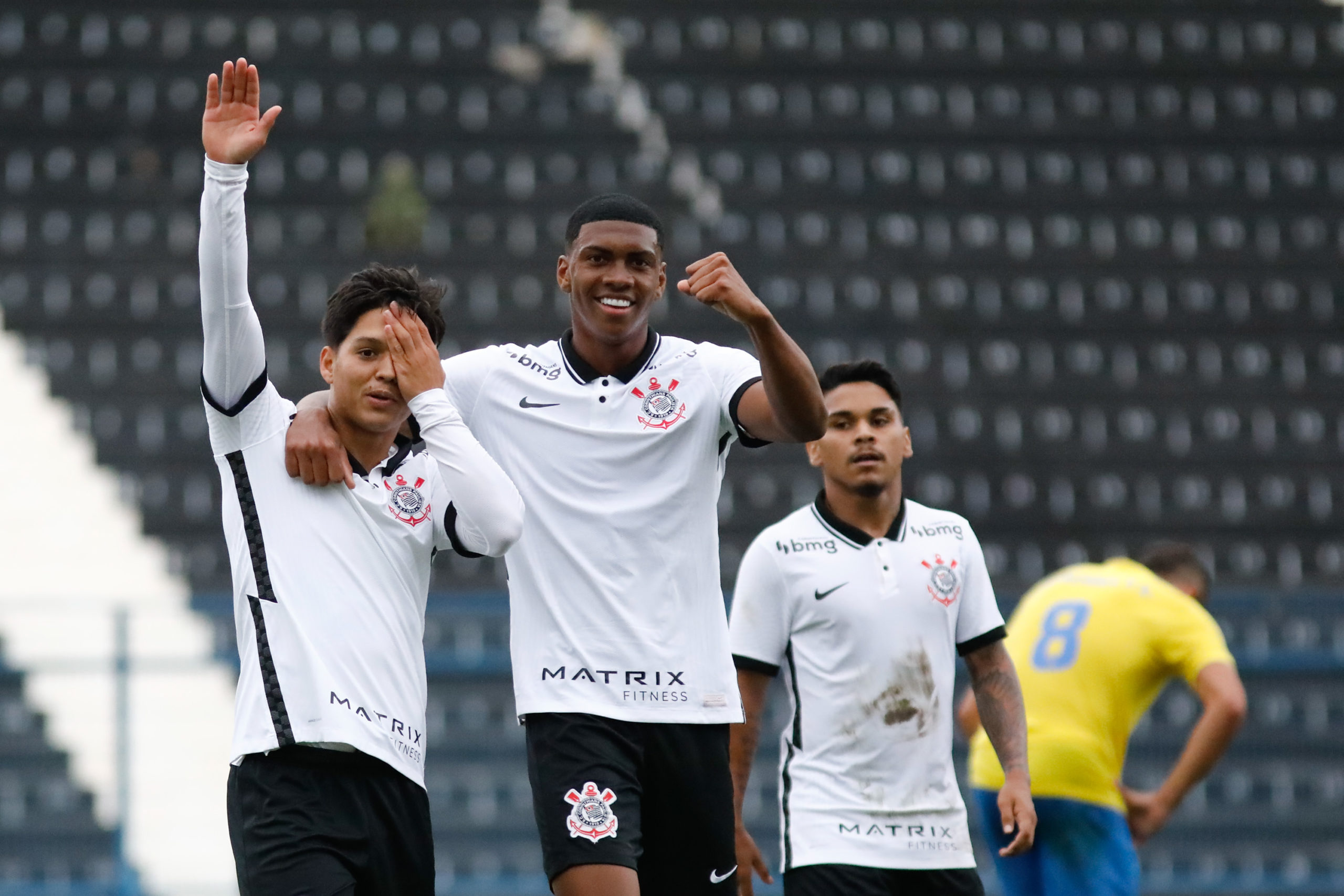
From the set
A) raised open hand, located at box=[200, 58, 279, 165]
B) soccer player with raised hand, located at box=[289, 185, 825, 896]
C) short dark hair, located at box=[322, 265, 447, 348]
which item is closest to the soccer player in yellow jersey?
soccer player with raised hand, located at box=[289, 185, 825, 896]

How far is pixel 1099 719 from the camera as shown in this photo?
6.01m

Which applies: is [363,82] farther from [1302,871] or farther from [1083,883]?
[1083,883]

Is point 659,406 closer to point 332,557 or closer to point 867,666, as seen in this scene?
point 332,557

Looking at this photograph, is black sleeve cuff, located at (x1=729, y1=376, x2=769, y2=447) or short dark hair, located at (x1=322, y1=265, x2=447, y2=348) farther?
black sleeve cuff, located at (x1=729, y1=376, x2=769, y2=447)

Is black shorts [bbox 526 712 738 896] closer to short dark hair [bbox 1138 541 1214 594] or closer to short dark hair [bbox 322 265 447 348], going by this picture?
short dark hair [bbox 322 265 447 348]

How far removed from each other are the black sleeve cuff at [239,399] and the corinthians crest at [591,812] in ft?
3.78

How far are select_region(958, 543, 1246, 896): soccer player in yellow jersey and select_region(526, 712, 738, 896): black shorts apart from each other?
1935 millimetres

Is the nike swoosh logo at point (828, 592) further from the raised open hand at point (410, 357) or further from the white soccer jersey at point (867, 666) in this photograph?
the raised open hand at point (410, 357)

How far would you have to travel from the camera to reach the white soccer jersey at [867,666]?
5055mm

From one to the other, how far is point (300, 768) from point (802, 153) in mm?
10583

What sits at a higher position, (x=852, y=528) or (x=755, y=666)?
(x=852, y=528)

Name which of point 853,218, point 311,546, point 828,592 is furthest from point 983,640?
point 853,218

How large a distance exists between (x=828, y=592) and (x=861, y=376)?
0.68 metres

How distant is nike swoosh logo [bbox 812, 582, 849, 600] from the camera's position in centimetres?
521
